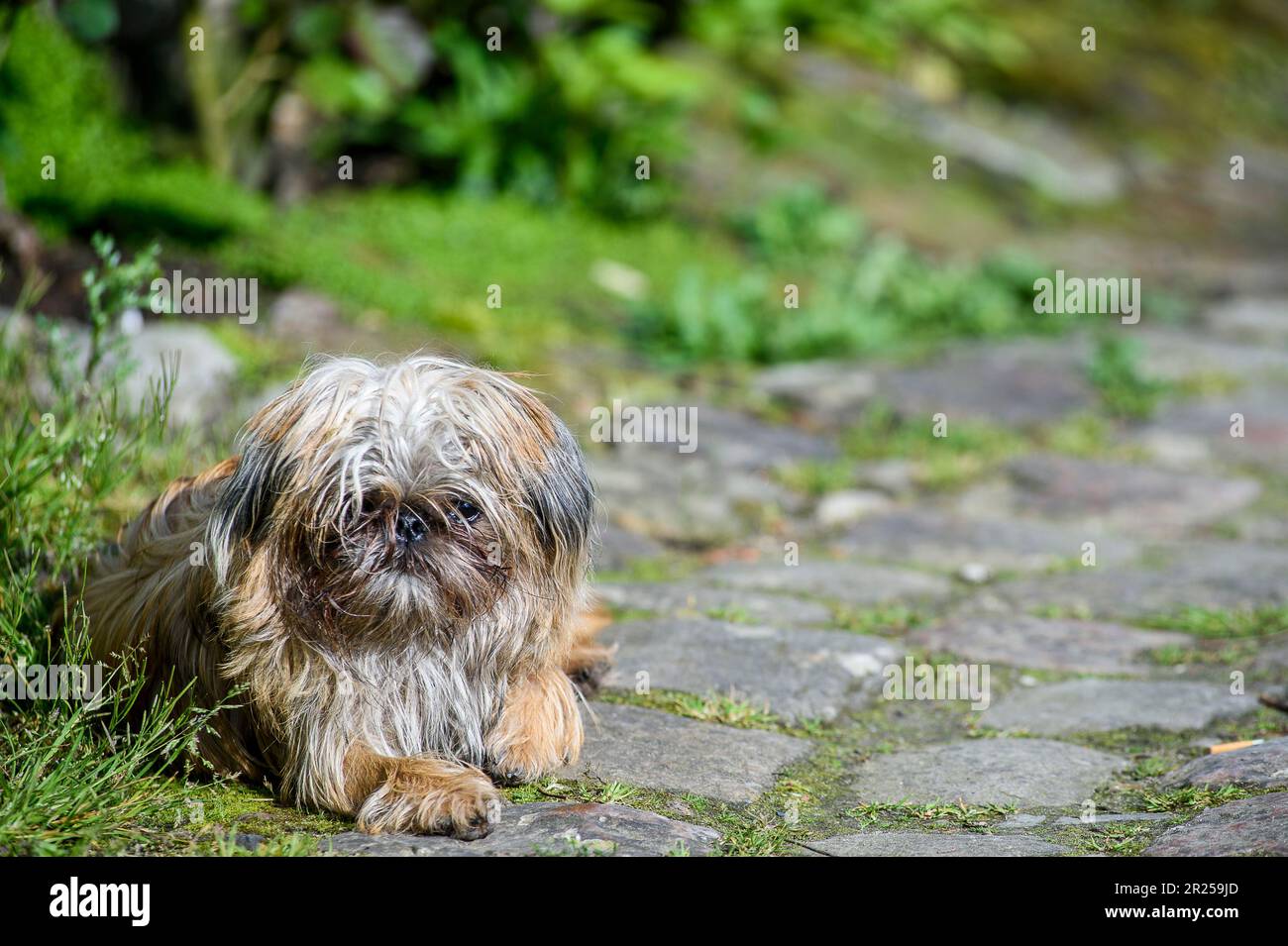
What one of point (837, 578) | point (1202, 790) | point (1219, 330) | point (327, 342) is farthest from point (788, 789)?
point (1219, 330)

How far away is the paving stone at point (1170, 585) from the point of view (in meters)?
5.80

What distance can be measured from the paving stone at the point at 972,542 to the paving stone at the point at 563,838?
3.02 meters

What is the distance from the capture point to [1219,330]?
10.6m

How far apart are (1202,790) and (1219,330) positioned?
7489 mm

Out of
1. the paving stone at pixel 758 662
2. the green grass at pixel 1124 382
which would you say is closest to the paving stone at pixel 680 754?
the paving stone at pixel 758 662

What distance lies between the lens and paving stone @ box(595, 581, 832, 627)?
558cm

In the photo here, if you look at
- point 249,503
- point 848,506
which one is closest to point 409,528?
point 249,503

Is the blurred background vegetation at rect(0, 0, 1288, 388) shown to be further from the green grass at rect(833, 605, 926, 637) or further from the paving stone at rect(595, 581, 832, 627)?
the green grass at rect(833, 605, 926, 637)

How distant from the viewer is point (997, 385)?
9.05 meters

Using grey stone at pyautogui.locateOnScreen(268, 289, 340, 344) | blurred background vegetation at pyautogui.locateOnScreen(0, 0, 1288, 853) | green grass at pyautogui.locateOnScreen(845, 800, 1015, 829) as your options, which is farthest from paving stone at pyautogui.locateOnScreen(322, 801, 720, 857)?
grey stone at pyautogui.locateOnScreen(268, 289, 340, 344)

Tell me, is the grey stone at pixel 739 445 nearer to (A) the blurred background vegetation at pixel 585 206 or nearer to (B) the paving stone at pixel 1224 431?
(A) the blurred background vegetation at pixel 585 206

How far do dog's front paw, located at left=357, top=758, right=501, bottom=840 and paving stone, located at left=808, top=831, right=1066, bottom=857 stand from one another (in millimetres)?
849

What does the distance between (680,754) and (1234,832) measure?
4.99ft

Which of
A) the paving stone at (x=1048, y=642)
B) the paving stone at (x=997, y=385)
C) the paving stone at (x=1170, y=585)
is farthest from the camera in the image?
the paving stone at (x=997, y=385)
